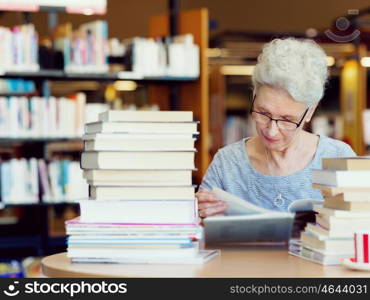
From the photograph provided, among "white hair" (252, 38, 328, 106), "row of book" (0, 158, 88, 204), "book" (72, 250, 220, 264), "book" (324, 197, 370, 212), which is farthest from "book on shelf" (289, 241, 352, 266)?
"row of book" (0, 158, 88, 204)

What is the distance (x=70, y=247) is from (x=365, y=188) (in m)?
0.73

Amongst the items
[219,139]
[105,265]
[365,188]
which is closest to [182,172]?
[105,265]

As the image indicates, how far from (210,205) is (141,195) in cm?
49

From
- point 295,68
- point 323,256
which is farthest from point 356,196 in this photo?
point 295,68

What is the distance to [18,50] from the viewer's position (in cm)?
514

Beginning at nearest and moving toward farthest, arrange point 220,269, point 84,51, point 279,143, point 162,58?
point 220,269, point 279,143, point 84,51, point 162,58

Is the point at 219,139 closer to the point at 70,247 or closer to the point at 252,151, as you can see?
the point at 252,151

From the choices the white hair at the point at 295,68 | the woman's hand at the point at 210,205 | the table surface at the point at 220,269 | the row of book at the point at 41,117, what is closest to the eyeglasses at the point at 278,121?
the white hair at the point at 295,68

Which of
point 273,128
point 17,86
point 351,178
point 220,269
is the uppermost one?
point 17,86

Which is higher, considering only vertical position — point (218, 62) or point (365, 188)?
point (218, 62)

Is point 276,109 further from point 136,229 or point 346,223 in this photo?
point 136,229

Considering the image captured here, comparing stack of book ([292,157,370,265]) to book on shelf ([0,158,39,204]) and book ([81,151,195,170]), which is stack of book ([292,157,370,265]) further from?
book on shelf ([0,158,39,204])

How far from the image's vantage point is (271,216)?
209cm

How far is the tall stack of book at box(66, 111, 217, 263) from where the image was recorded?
6.04 ft
